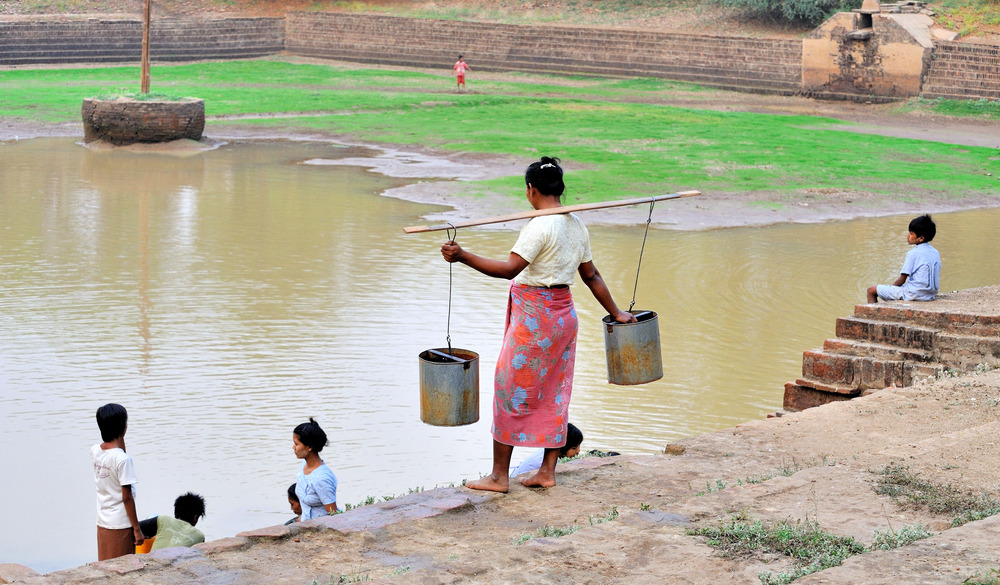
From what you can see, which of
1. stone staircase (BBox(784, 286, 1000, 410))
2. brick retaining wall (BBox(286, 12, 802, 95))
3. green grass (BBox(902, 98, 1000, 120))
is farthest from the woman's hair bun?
brick retaining wall (BBox(286, 12, 802, 95))

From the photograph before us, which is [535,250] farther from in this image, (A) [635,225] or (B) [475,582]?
(A) [635,225]

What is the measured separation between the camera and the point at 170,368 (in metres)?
8.99

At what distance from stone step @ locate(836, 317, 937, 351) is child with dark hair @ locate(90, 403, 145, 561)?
4956 millimetres

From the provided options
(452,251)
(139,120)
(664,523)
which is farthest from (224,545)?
(139,120)

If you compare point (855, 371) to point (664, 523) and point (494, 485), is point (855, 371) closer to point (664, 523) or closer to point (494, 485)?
point (494, 485)

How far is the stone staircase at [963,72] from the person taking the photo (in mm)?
28234

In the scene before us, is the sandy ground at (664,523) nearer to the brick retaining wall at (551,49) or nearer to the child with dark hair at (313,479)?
the child with dark hair at (313,479)

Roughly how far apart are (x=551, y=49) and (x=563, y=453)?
1210 inches

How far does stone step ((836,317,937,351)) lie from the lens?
799 centimetres

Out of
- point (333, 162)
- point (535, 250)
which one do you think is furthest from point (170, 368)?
point (333, 162)

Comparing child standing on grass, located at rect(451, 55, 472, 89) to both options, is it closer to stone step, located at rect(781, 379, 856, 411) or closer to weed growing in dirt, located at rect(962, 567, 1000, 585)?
stone step, located at rect(781, 379, 856, 411)

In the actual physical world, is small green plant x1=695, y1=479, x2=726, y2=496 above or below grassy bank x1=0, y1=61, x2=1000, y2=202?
below

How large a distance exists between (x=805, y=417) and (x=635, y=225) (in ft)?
28.3

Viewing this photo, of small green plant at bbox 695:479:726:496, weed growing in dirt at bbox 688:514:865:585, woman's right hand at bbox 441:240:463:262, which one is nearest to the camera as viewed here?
weed growing in dirt at bbox 688:514:865:585
